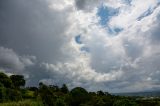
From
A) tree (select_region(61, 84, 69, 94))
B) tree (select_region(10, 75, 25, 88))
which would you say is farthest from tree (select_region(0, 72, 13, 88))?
tree (select_region(61, 84, 69, 94))

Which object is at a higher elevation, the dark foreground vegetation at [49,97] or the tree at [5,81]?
the tree at [5,81]

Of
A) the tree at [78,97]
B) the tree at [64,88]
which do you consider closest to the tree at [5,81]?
the tree at [78,97]

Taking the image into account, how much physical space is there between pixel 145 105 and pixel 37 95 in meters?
50.3

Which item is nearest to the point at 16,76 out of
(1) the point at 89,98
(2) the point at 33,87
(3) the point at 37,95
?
(2) the point at 33,87

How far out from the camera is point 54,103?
124812mm

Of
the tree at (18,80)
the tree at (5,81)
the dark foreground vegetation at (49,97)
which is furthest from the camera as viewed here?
the tree at (18,80)

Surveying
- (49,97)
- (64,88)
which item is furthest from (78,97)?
(64,88)

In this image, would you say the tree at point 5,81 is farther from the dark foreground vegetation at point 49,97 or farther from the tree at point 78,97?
the tree at point 78,97

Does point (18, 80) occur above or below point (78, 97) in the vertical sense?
above

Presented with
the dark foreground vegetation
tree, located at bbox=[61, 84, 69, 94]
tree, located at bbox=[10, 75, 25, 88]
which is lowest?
the dark foreground vegetation

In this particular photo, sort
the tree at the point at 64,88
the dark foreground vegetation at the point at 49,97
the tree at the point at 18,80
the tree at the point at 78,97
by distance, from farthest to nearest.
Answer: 1. the tree at the point at 64,88
2. the tree at the point at 18,80
3. the tree at the point at 78,97
4. the dark foreground vegetation at the point at 49,97

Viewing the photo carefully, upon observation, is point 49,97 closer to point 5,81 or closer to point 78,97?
point 78,97

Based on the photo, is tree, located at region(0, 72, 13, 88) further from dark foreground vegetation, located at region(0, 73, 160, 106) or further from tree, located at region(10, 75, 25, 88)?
tree, located at region(10, 75, 25, 88)

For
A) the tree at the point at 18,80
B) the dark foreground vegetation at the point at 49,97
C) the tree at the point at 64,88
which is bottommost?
the dark foreground vegetation at the point at 49,97
